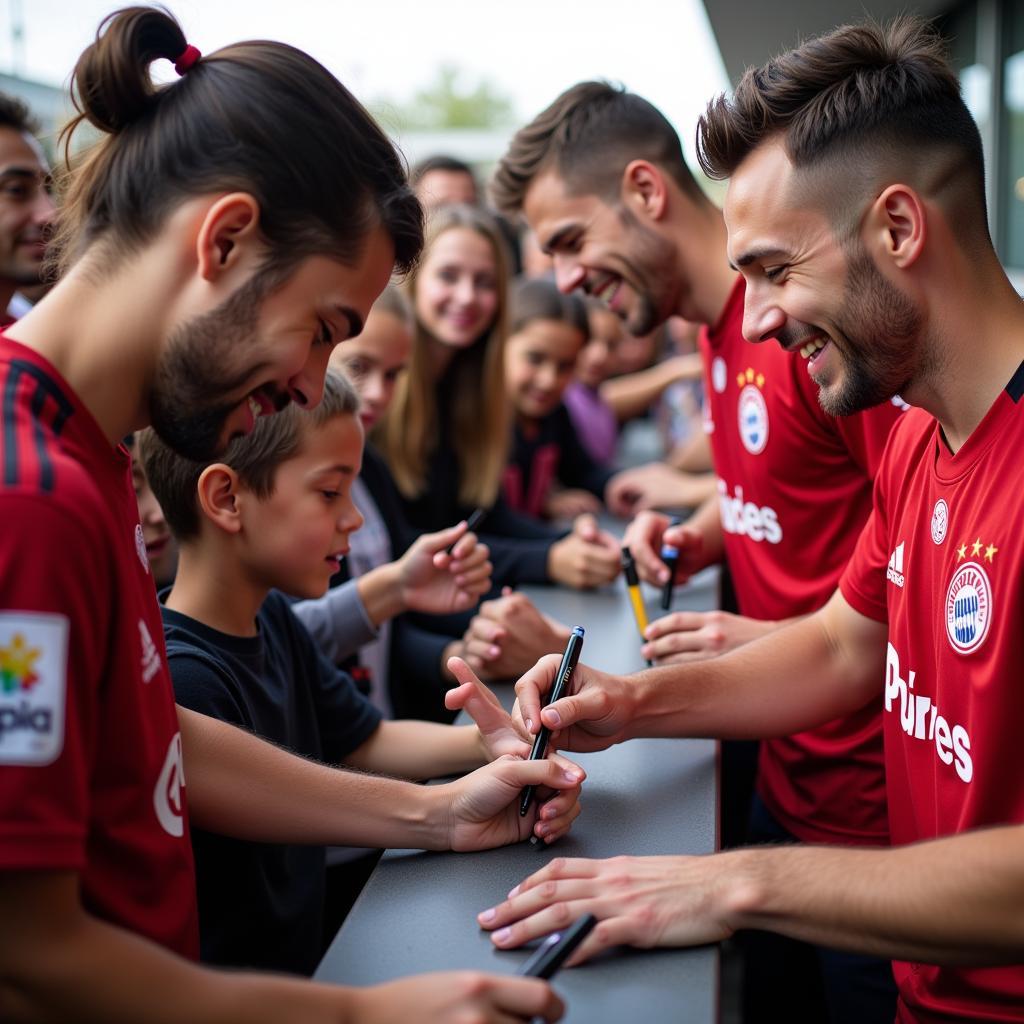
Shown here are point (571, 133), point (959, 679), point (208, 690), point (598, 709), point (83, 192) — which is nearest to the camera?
point (83, 192)

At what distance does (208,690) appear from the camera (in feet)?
5.01

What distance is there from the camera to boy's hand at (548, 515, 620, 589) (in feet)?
9.95

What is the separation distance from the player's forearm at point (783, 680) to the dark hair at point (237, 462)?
2.27ft

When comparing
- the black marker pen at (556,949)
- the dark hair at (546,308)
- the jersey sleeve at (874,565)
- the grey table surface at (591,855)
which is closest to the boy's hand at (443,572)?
the grey table surface at (591,855)

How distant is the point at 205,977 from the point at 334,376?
4.00 feet

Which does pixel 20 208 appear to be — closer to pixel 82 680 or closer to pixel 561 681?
pixel 561 681

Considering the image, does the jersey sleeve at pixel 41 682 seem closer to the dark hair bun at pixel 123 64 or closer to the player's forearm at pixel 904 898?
the dark hair bun at pixel 123 64

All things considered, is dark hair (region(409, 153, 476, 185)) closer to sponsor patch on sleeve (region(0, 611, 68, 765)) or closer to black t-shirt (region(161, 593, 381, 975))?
black t-shirt (region(161, 593, 381, 975))

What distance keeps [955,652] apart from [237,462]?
3.69 ft

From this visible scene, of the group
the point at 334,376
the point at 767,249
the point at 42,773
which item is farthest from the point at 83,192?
the point at 767,249

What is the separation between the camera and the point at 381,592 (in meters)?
2.35

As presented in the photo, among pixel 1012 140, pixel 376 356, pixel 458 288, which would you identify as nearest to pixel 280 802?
pixel 376 356

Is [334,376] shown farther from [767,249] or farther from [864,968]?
[864,968]

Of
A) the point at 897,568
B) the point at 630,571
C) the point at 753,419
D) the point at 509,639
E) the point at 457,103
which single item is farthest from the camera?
the point at 457,103
